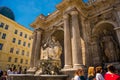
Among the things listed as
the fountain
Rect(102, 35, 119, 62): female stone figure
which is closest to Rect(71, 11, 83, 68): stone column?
the fountain

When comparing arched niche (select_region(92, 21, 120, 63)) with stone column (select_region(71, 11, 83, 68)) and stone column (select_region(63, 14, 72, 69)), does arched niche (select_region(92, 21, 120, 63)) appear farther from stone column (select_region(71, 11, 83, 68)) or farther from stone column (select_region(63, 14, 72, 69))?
stone column (select_region(63, 14, 72, 69))

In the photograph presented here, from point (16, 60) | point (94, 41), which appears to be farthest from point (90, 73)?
point (16, 60)

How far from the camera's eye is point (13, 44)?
3058 cm

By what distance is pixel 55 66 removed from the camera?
8.70 m

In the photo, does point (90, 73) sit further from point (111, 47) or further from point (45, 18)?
point (45, 18)

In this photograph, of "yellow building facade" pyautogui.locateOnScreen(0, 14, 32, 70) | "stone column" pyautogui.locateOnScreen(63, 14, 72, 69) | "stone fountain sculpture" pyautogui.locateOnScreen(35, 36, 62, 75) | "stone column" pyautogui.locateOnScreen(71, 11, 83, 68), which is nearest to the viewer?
"stone fountain sculpture" pyautogui.locateOnScreen(35, 36, 62, 75)

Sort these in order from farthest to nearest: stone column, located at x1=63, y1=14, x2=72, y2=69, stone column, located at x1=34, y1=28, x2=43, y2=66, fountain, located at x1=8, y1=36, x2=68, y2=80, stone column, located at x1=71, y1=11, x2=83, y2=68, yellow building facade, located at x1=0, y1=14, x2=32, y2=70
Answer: yellow building facade, located at x1=0, y1=14, x2=32, y2=70, stone column, located at x1=34, y1=28, x2=43, y2=66, stone column, located at x1=63, y1=14, x2=72, y2=69, stone column, located at x1=71, y1=11, x2=83, y2=68, fountain, located at x1=8, y1=36, x2=68, y2=80

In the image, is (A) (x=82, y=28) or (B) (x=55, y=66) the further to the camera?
(A) (x=82, y=28)

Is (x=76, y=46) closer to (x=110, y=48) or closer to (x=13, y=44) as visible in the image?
(x=110, y=48)

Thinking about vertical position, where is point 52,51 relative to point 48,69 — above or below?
above

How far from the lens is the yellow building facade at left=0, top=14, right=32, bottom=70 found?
27.5 metres

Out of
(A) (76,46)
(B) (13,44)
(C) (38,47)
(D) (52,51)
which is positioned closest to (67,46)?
(A) (76,46)

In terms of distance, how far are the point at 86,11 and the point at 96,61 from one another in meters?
5.96

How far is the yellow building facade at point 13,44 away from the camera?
27.5 m
